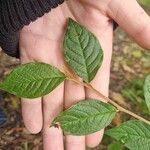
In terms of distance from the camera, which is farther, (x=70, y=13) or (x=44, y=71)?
(x=70, y=13)

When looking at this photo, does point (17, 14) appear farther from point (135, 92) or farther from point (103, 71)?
point (135, 92)

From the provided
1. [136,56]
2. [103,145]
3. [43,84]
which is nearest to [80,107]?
[43,84]

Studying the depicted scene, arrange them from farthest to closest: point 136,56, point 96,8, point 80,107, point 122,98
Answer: point 136,56 < point 122,98 < point 96,8 < point 80,107

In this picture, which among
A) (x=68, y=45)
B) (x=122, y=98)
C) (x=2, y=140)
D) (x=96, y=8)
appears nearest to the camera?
(x=68, y=45)

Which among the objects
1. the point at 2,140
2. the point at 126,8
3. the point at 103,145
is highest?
the point at 126,8

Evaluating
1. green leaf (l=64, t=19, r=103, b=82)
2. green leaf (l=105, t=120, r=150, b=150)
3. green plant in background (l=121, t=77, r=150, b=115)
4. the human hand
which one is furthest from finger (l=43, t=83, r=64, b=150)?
green plant in background (l=121, t=77, r=150, b=115)

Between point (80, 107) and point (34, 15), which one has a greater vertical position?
point (34, 15)

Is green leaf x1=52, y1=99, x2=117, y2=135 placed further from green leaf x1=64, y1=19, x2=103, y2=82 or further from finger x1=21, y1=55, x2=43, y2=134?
finger x1=21, y1=55, x2=43, y2=134

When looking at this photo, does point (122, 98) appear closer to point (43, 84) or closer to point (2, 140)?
point (2, 140)
